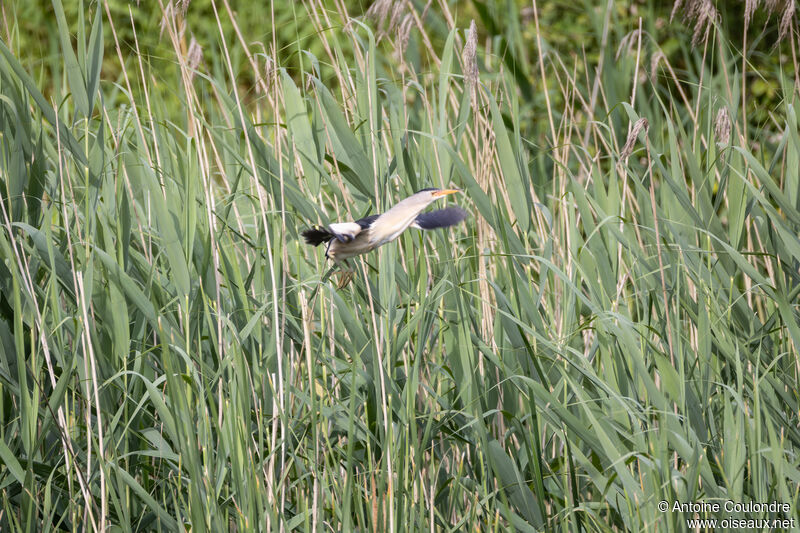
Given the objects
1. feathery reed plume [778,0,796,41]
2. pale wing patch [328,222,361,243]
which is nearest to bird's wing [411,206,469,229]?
pale wing patch [328,222,361,243]

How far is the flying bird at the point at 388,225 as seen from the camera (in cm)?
129

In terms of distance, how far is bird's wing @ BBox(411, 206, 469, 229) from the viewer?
1.30 meters

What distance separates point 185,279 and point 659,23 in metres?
3.50

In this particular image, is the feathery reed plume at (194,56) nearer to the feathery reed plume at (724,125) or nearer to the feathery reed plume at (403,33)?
the feathery reed plume at (403,33)

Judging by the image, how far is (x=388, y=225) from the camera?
4.32ft

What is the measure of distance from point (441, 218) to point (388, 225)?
0.08 meters

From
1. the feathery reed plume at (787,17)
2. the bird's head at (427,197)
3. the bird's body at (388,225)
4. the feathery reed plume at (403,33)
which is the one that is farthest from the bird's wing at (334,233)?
the feathery reed plume at (787,17)

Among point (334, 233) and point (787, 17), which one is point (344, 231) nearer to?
point (334, 233)

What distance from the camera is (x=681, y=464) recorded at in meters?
1.75

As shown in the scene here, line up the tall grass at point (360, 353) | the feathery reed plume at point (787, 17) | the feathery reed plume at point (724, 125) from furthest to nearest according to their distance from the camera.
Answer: the feathery reed plume at point (787, 17) → the feathery reed plume at point (724, 125) → the tall grass at point (360, 353)

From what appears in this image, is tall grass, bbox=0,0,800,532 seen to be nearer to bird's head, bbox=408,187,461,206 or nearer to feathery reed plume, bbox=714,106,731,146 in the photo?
feathery reed plume, bbox=714,106,731,146

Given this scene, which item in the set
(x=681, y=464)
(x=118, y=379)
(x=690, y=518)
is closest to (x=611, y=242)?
(x=681, y=464)

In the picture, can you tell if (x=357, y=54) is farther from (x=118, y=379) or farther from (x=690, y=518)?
(x=690, y=518)

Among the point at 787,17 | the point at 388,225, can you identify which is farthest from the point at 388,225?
the point at 787,17
